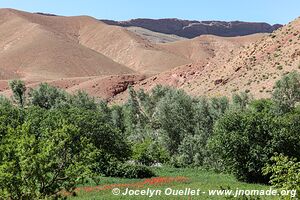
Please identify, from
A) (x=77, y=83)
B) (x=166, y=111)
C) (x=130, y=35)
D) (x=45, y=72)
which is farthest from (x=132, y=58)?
(x=166, y=111)

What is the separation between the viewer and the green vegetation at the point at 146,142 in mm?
12172

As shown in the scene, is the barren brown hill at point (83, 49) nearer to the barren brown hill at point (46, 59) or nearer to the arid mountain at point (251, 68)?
the barren brown hill at point (46, 59)

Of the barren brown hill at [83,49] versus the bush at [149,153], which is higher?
the barren brown hill at [83,49]

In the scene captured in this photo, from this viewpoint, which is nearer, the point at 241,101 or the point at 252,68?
the point at 241,101

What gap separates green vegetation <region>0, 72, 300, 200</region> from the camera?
12.2 metres

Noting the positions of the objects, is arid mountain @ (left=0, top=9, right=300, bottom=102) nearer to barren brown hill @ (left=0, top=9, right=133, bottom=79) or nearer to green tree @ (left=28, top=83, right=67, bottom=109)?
barren brown hill @ (left=0, top=9, right=133, bottom=79)

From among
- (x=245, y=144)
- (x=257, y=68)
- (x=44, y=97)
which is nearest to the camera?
(x=245, y=144)

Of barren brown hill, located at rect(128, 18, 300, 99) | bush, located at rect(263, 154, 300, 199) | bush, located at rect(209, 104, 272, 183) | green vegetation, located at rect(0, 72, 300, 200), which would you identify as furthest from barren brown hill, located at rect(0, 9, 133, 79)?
bush, located at rect(263, 154, 300, 199)

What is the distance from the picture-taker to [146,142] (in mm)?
49156

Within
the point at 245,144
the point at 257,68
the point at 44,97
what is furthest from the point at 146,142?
the point at 257,68

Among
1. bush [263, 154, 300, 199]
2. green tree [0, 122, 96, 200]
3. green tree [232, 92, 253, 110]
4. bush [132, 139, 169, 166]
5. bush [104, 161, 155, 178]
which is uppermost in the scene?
bush [263, 154, 300, 199]

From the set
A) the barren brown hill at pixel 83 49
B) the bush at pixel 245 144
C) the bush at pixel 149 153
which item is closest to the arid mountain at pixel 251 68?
the bush at pixel 149 153

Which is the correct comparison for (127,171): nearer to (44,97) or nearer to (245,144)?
(245,144)

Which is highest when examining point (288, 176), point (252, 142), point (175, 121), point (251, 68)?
point (288, 176)
